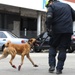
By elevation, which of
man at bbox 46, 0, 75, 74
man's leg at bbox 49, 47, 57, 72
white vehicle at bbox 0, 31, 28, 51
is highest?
man at bbox 46, 0, 75, 74

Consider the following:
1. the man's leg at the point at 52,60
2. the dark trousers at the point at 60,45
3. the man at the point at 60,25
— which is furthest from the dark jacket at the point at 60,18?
the man's leg at the point at 52,60

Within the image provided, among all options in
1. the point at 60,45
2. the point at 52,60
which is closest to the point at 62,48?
the point at 60,45

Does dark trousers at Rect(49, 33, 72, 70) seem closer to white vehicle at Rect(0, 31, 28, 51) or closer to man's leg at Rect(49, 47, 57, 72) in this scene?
man's leg at Rect(49, 47, 57, 72)

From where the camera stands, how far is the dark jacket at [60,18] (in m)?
8.62

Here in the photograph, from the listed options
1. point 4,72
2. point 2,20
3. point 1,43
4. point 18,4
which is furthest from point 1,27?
point 4,72

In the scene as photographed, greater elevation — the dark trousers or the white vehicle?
the dark trousers

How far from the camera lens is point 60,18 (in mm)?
8695

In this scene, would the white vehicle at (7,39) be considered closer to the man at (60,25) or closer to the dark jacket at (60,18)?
the man at (60,25)

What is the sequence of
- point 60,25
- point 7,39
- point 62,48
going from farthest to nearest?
point 7,39 → point 62,48 → point 60,25

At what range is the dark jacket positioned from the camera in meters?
8.62

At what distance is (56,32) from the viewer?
8703mm

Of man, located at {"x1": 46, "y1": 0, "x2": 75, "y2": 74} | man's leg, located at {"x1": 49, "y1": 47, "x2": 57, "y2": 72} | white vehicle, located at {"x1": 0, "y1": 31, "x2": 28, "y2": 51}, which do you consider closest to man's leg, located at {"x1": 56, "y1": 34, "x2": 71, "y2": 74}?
man, located at {"x1": 46, "y1": 0, "x2": 75, "y2": 74}

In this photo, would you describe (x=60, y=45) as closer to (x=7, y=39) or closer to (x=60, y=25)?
(x=60, y=25)

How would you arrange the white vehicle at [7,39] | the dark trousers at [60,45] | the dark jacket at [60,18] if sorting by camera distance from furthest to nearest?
the white vehicle at [7,39] → the dark trousers at [60,45] → the dark jacket at [60,18]
